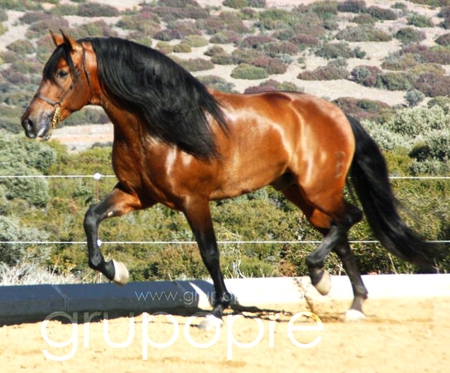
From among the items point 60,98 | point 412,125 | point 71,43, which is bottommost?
point 412,125

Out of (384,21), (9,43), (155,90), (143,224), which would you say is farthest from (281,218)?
(384,21)

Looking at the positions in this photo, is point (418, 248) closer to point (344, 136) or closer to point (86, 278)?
point (344, 136)

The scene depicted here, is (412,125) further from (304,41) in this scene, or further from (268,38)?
(268,38)

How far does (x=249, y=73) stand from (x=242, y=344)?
42.3 meters

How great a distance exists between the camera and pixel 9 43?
5256 cm

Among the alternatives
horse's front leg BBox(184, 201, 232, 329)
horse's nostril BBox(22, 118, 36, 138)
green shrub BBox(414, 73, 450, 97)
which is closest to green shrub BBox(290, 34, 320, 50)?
green shrub BBox(414, 73, 450, 97)

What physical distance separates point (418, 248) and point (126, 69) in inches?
Result: 95.4

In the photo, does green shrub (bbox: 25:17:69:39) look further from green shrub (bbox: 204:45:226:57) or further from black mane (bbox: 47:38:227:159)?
black mane (bbox: 47:38:227:159)

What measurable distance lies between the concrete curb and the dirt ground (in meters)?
0.20

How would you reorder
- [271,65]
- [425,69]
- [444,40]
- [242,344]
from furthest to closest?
[444,40], [425,69], [271,65], [242,344]

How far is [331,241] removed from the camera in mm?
6023

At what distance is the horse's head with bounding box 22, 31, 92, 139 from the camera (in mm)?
5293

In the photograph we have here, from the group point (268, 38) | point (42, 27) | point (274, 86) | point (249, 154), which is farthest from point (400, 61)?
point (249, 154)

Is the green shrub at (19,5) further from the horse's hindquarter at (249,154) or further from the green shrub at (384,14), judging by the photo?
the horse's hindquarter at (249,154)
